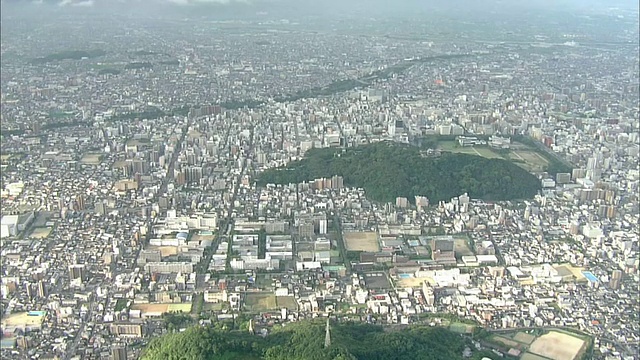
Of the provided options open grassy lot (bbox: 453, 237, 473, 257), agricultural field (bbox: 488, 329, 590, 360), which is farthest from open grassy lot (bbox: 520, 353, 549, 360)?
open grassy lot (bbox: 453, 237, 473, 257)

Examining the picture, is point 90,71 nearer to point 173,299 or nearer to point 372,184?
point 372,184

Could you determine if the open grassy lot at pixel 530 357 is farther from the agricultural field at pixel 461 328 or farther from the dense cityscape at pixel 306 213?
the agricultural field at pixel 461 328

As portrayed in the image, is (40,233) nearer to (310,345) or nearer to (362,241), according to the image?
(362,241)

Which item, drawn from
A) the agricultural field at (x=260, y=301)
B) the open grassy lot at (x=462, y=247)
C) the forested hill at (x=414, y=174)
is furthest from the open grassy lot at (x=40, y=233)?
the open grassy lot at (x=462, y=247)

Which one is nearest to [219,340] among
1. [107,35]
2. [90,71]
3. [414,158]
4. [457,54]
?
[414,158]

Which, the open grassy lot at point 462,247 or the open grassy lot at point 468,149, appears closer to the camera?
the open grassy lot at point 462,247
